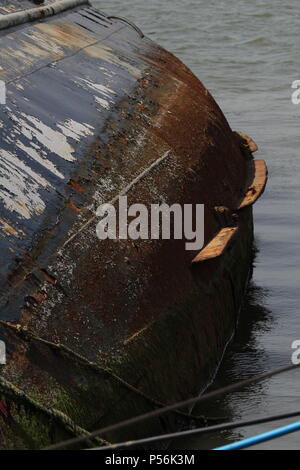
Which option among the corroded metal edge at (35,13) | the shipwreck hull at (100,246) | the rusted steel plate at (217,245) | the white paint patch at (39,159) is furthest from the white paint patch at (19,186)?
the corroded metal edge at (35,13)

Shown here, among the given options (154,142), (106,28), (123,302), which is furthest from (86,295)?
(106,28)

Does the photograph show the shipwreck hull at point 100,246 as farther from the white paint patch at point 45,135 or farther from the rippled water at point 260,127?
the rippled water at point 260,127

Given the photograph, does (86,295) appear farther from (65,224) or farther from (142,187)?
(142,187)

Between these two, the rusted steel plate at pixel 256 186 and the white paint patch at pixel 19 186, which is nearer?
the white paint patch at pixel 19 186

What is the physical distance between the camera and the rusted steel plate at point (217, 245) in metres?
6.03

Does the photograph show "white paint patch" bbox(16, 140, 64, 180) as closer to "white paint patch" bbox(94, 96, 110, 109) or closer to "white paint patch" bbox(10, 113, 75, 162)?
"white paint patch" bbox(10, 113, 75, 162)

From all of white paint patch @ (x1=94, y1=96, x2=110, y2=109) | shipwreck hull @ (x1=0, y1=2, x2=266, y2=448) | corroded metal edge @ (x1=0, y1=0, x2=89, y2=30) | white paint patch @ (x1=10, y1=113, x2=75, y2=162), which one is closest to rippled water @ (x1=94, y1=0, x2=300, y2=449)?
shipwreck hull @ (x1=0, y1=2, x2=266, y2=448)

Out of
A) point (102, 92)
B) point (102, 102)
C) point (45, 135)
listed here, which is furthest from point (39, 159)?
point (102, 92)

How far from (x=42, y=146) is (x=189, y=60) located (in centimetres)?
1605

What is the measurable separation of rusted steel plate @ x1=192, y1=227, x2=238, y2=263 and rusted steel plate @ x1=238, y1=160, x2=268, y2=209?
3.22 feet

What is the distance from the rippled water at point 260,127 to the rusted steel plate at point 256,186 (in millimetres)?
1009

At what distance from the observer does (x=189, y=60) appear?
2142 cm

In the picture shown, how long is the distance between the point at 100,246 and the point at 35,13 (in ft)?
11.4

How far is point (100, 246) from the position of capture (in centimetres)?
526
